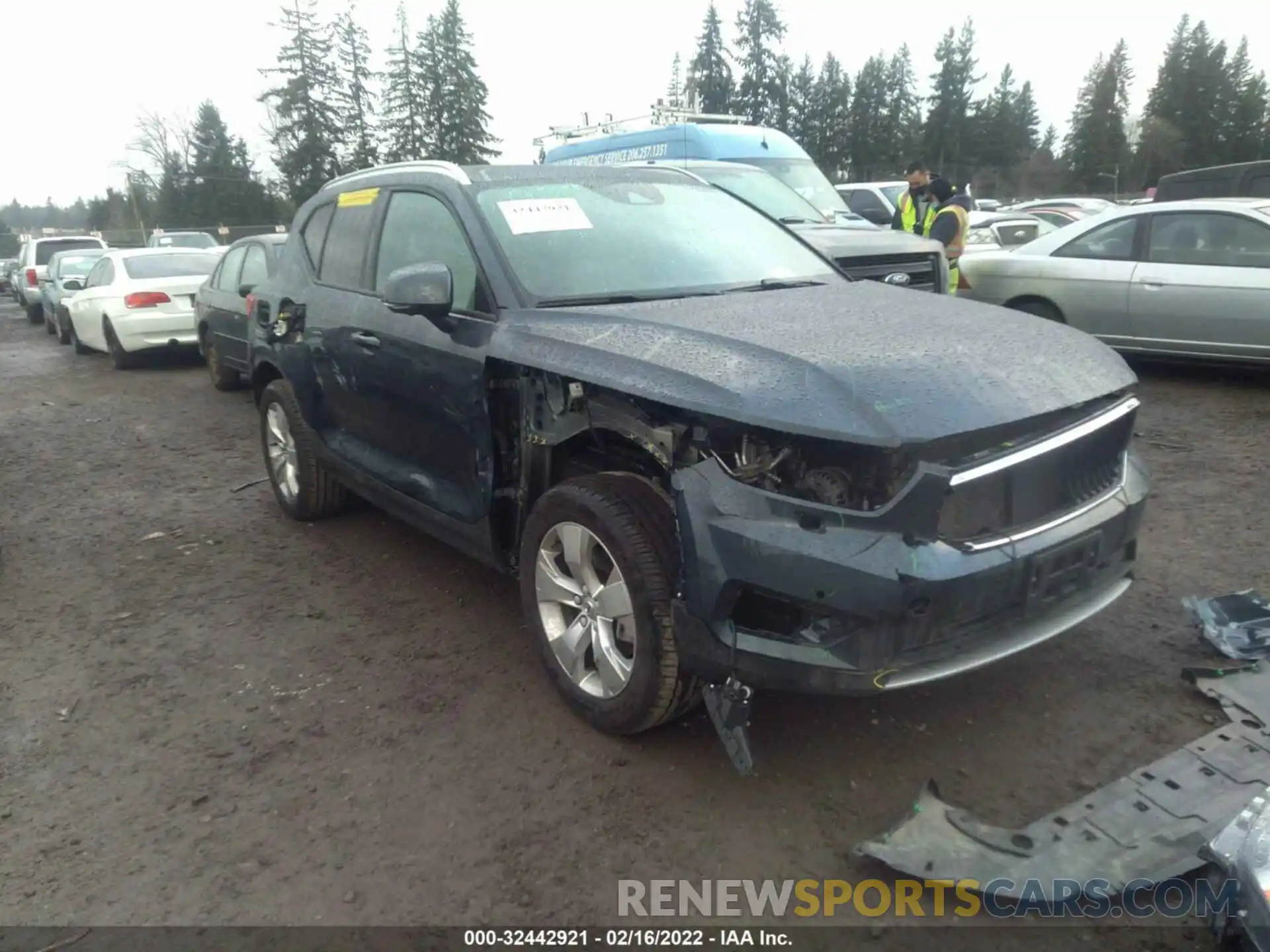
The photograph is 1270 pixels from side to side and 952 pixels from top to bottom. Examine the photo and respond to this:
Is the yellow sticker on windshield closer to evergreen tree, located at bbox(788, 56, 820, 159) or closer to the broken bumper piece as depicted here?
the broken bumper piece

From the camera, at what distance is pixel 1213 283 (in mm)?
7238

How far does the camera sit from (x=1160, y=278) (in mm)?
7566

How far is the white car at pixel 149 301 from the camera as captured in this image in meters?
11.6

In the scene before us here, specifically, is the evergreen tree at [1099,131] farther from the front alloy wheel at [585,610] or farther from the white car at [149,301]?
the front alloy wheel at [585,610]

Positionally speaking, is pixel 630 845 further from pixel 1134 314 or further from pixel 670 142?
pixel 670 142

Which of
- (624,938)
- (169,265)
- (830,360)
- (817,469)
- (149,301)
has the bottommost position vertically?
(624,938)

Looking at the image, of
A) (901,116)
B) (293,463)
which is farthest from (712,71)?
(293,463)

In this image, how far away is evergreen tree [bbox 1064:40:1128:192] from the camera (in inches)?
2672

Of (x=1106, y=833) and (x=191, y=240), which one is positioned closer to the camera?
(x=1106, y=833)

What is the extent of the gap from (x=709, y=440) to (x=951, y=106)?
8275cm

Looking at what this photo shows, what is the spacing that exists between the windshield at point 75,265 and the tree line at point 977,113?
174 ft

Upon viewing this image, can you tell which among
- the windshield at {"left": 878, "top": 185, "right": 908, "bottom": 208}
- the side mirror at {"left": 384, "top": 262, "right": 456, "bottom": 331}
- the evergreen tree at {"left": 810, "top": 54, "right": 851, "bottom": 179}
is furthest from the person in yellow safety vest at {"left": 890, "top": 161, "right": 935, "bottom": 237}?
the evergreen tree at {"left": 810, "top": 54, "right": 851, "bottom": 179}

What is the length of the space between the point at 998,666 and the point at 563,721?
5.24ft

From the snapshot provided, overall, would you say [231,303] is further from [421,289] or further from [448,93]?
[448,93]
